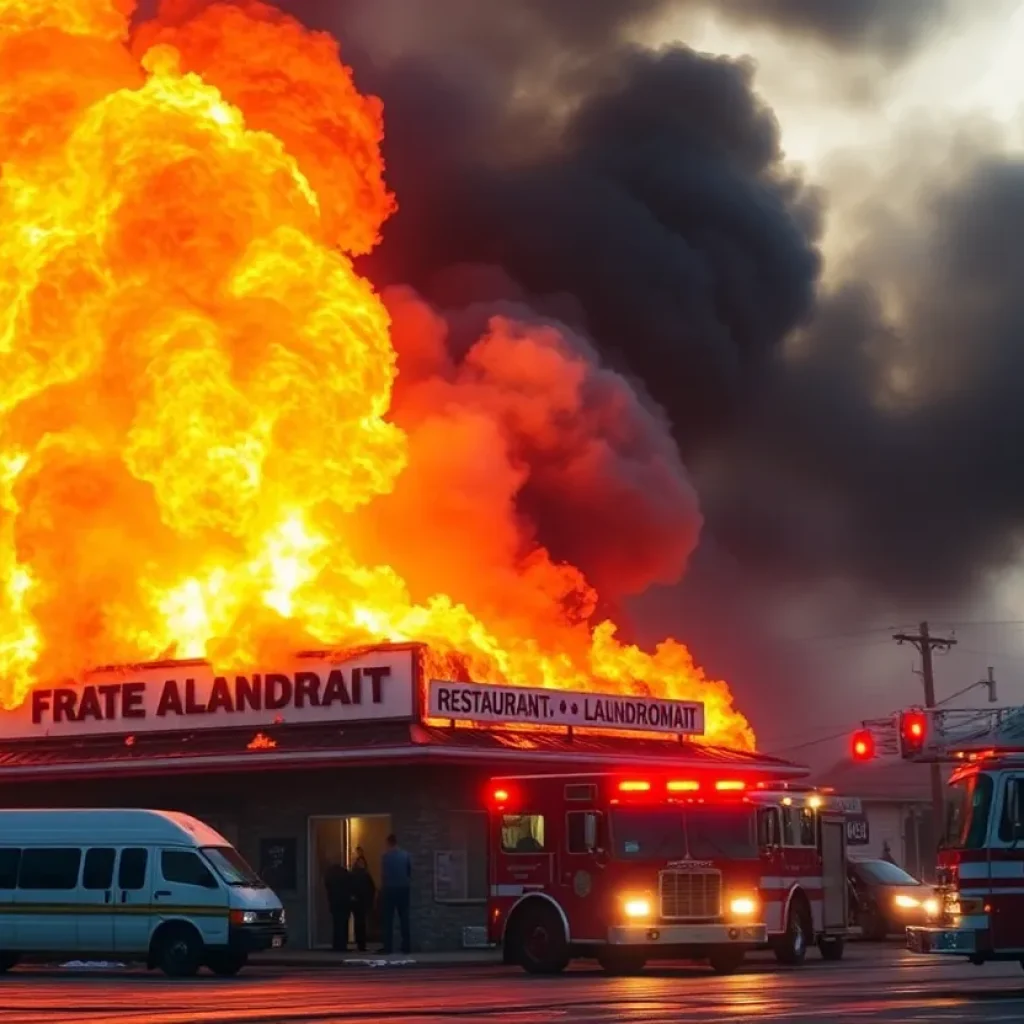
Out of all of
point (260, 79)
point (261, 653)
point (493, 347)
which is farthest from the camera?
point (493, 347)

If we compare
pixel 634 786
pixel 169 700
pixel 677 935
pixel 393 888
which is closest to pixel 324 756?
pixel 393 888

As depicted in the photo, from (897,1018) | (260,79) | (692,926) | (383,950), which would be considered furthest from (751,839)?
(260,79)

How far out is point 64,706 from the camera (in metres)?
38.8

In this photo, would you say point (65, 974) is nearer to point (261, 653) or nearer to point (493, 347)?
point (261, 653)

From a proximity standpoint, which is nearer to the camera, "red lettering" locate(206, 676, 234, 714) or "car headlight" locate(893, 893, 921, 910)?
"red lettering" locate(206, 676, 234, 714)

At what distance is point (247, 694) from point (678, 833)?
1097 centimetres

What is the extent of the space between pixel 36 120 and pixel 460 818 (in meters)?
14.7

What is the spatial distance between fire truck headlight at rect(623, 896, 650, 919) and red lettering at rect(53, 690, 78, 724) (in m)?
14.5

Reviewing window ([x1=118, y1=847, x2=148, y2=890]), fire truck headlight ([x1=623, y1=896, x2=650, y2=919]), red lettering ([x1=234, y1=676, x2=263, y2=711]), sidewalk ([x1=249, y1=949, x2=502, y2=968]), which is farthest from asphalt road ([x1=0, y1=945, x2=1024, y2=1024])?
red lettering ([x1=234, y1=676, x2=263, y2=711])

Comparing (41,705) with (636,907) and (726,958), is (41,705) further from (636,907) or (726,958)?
(726,958)

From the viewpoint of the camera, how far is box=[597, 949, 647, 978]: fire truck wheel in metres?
27.6

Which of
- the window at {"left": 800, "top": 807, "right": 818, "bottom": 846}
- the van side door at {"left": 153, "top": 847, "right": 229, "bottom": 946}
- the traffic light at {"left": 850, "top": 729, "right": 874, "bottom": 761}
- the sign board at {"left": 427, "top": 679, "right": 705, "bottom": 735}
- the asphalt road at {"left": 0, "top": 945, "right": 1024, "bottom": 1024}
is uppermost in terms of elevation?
the sign board at {"left": 427, "top": 679, "right": 705, "bottom": 735}

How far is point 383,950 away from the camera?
111 feet

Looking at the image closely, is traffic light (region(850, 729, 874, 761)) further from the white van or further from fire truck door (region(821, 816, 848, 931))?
the white van
